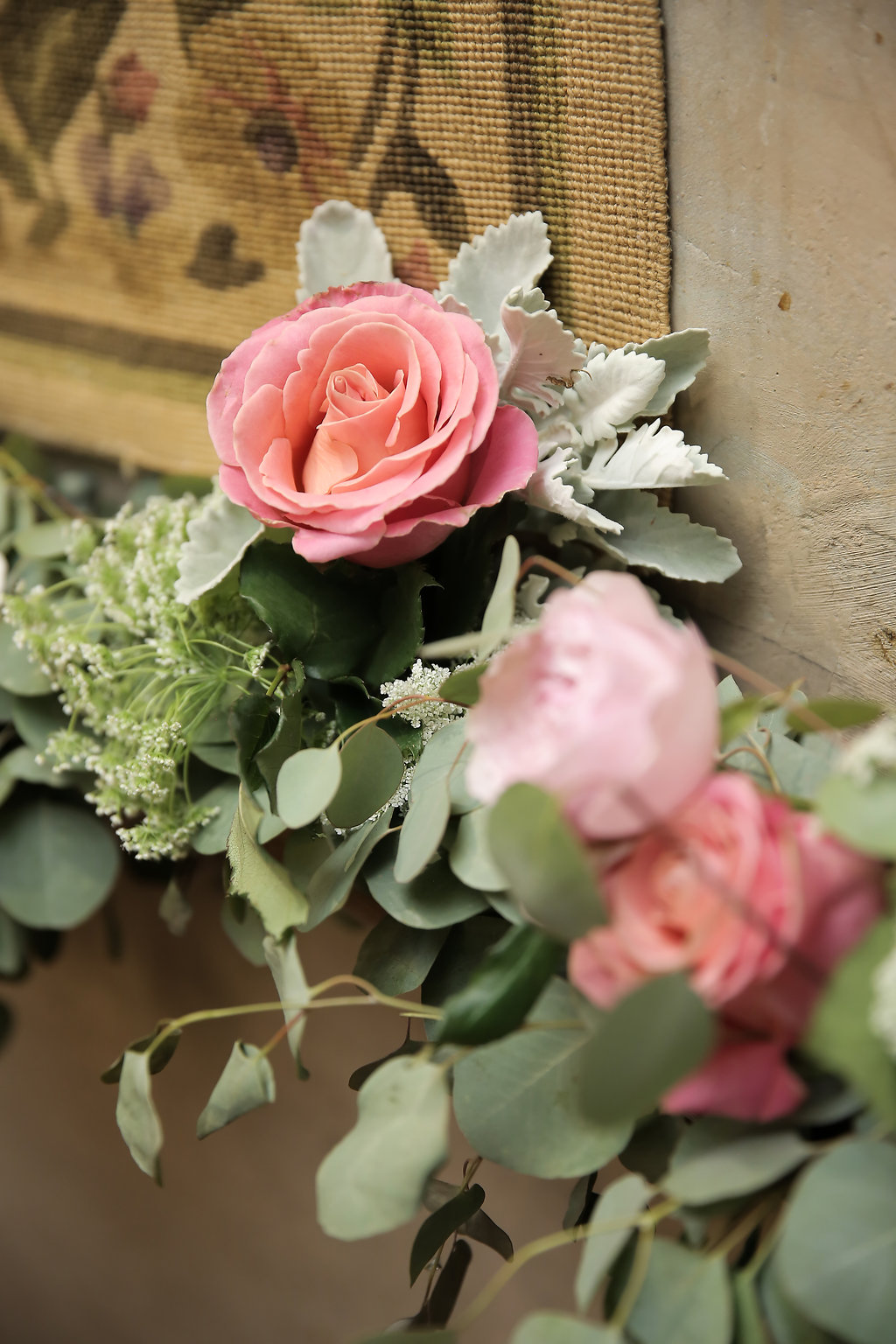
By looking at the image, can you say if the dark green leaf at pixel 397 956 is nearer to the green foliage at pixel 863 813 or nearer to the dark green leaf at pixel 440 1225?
the dark green leaf at pixel 440 1225

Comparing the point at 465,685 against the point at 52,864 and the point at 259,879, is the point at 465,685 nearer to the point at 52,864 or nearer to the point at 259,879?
the point at 259,879

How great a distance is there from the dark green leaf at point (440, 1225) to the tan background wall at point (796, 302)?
0.33 meters

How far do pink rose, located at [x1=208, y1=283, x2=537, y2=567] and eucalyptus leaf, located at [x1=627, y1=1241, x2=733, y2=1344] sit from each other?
0.30m

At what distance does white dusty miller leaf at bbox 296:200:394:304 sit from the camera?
549 millimetres

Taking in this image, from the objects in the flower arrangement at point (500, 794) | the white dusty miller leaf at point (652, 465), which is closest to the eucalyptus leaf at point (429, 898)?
the flower arrangement at point (500, 794)

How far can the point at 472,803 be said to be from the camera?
412mm

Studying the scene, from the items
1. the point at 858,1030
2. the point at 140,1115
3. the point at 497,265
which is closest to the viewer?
the point at 858,1030

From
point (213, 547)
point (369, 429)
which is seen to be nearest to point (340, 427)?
point (369, 429)

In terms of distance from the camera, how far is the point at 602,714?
27cm

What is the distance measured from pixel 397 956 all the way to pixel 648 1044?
0.64ft

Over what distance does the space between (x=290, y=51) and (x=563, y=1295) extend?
908 millimetres

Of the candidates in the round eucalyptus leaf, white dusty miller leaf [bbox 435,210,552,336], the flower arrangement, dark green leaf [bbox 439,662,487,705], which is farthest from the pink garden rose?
the round eucalyptus leaf

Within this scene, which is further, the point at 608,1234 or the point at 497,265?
the point at 497,265

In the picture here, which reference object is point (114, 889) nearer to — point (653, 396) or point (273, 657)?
point (273, 657)
